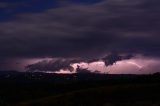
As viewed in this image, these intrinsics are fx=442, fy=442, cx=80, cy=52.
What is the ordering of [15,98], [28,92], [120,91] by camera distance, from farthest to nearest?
[28,92]
[15,98]
[120,91]

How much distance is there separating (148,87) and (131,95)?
14470 mm

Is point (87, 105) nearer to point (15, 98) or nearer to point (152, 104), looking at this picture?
point (152, 104)

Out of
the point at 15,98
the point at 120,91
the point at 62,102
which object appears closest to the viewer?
the point at 62,102

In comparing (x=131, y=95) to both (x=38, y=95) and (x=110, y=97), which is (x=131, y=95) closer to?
(x=110, y=97)

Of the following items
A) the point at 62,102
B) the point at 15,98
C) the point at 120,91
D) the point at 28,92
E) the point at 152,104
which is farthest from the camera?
the point at 28,92

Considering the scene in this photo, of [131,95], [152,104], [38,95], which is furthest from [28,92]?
[152,104]

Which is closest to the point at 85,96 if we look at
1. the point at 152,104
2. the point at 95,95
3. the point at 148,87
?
the point at 95,95

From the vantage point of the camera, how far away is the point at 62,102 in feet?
374

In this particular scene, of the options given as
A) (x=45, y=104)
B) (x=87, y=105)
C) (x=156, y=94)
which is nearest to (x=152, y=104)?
(x=87, y=105)

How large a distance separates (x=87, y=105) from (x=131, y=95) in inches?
1026

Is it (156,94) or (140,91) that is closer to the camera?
(156,94)

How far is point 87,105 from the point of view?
9762 cm

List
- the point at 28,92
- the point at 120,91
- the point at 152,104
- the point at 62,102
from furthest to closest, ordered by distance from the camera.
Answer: the point at 28,92 → the point at 120,91 → the point at 62,102 → the point at 152,104

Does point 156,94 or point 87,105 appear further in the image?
point 156,94
